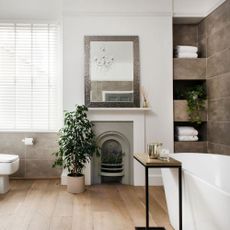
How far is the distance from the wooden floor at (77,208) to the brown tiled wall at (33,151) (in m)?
0.29

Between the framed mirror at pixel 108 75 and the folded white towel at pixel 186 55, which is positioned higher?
the folded white towel at pixel 186 55

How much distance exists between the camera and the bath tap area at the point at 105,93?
3812 millimetres

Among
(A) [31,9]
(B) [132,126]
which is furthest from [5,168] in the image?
(A) [31,9]

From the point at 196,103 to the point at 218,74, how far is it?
55cm

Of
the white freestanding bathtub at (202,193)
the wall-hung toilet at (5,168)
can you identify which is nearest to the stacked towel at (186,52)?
the white freestanding bathtub at (202,193)

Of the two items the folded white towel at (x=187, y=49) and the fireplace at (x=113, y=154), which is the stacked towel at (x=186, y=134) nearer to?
the fireplace at (x=113, y=154)

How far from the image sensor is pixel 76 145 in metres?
3.76

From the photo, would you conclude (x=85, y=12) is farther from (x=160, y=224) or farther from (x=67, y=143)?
(x=160, y=224)

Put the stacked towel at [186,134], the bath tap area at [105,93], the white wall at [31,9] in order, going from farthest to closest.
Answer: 1. the white wall at [31,9]
2. the stacked towel at [186,134]
3. the bath tap area at [105,93]

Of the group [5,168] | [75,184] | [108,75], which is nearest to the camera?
[5,168]

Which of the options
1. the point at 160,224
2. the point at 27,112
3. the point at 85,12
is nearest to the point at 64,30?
the point at 85,12

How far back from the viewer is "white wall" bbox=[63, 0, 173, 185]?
4.21 metres

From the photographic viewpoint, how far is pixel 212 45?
412 centimetres

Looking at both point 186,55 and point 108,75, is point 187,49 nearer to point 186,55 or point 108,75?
point 186,55
